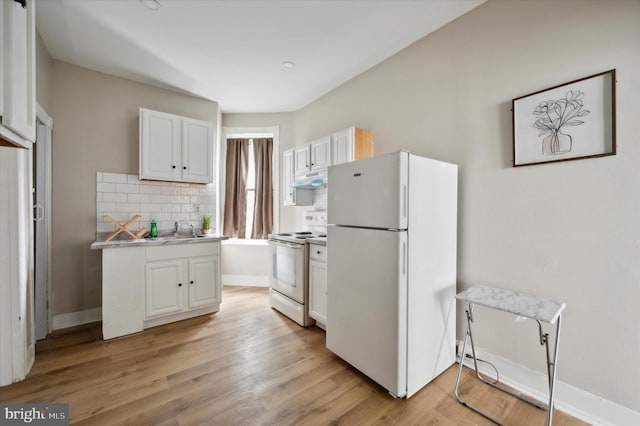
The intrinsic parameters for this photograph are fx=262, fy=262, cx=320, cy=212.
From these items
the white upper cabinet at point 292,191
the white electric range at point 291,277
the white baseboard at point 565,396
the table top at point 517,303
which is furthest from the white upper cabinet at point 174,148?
the white baseboard at point 565,396

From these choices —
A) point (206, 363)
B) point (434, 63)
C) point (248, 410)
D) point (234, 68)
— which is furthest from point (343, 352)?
point (234, 68)

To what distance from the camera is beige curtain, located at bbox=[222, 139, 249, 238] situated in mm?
4367

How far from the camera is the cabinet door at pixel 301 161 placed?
133 inches

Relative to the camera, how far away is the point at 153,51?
2631 mm

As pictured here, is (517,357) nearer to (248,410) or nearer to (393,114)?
(248,410)

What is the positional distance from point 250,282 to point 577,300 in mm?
3842

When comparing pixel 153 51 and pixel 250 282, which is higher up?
pixel 153 51

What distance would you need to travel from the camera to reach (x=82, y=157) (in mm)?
2922

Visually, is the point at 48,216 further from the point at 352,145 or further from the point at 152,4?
the point at 352,145

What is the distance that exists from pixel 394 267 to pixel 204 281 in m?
2.34

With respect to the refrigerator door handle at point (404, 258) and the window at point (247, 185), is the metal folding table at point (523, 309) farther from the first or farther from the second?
the window at point (247, 185)

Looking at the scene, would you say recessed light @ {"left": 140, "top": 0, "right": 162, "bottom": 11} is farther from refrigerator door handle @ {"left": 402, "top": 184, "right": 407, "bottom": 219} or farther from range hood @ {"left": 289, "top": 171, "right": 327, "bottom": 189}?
refrigerator door handle @ {"left": 402, "top": 184, "right": 407, "bottom": 219}

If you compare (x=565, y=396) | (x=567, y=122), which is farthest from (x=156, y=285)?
(x=567, y=122)

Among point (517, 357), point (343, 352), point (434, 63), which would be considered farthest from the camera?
point (434, 63)
